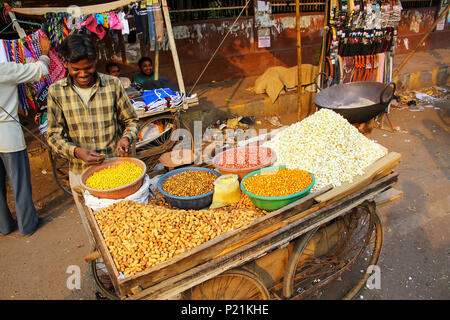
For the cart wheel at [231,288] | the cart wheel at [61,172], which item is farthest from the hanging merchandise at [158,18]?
the cart wheel at [231,288]

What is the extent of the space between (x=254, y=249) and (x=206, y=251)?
35 cm

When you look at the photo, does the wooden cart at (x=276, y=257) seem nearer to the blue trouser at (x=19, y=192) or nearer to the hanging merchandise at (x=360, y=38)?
the blue trouser at (x=19, y=192)

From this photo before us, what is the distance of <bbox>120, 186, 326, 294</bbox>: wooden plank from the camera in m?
1.64

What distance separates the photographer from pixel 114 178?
7.55 ft

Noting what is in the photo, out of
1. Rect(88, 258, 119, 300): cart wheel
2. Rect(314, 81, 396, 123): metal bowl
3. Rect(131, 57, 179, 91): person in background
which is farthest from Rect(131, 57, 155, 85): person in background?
Rect(88, 258, 119, 300): cart wheel

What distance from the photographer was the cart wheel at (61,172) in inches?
191

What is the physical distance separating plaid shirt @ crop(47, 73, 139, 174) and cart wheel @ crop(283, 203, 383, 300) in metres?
1.74

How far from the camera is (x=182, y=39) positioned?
7.71 metres

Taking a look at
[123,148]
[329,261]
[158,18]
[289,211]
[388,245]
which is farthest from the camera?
[158,18]

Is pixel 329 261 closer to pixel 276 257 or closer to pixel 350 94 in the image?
pixel 276 257

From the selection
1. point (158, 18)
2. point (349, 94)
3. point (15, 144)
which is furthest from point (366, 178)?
point (158, 18)
